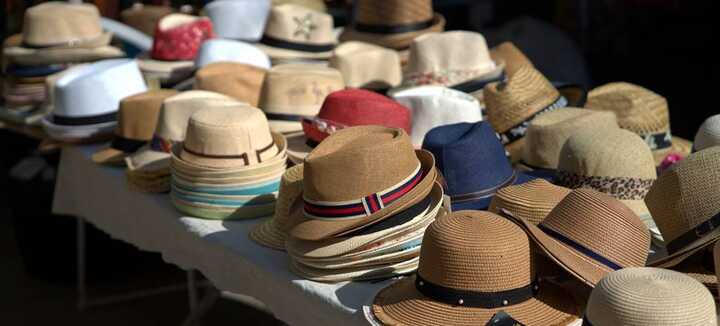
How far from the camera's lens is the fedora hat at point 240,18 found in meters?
5.80

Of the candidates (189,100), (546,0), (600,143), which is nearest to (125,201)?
(189,100)

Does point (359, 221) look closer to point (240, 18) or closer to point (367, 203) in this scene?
point (367, 203)

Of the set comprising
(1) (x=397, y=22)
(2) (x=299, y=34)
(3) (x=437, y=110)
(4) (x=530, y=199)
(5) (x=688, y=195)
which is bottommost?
(2) (x=299, y=34)

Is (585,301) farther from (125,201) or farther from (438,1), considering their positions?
(438,1)

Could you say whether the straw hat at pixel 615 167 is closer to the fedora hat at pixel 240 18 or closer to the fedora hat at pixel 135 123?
the fedora hat at pixel 135 123

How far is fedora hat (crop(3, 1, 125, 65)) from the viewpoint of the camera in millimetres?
5492

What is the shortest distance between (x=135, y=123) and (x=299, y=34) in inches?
51.5

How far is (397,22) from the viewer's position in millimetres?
5305

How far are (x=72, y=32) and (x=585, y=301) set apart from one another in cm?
380

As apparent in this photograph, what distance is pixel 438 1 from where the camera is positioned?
8.07 meters

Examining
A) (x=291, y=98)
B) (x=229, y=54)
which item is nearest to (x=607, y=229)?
(x=291, y=98)

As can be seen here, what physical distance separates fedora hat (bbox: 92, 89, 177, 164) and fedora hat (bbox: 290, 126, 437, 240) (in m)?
1.57

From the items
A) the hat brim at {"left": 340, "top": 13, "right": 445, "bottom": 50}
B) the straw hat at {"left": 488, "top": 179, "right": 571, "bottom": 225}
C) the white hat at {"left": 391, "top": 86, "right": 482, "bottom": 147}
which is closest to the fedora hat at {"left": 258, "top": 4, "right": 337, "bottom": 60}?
the hat brim at {"left": 340, "top": 13, "right": 445, "bottom": 50}

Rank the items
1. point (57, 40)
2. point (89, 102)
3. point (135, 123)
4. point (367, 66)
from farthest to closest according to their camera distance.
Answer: point (57, 40), point (367, 66), point (89, 102), point (135, 123)
